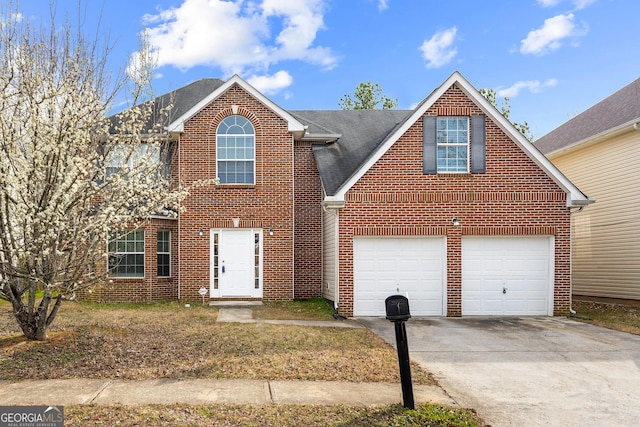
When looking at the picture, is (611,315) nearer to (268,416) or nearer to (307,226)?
(307,226)

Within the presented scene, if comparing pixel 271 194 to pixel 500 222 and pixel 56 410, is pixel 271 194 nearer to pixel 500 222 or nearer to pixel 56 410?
pixel 500 222

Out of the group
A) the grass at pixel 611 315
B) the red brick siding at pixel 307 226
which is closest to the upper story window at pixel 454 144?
the red brick siding at pixel 307 226

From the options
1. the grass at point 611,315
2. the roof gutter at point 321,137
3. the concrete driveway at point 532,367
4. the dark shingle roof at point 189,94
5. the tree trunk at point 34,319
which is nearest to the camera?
the concrete driveway at point 532,367

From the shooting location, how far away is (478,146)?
44.1ft

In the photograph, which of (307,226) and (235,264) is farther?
(307,226)

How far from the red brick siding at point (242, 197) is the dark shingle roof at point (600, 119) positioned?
34.1ft

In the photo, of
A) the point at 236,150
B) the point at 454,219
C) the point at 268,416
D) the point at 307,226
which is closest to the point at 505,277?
the point at 454,219

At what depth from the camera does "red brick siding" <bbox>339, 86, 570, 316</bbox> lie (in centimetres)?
1316

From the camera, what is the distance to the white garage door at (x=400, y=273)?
13.1m

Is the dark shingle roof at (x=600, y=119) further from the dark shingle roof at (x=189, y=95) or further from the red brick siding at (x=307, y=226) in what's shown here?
the dark shingle roof at (x=189, y=95)

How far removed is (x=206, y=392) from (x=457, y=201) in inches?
354

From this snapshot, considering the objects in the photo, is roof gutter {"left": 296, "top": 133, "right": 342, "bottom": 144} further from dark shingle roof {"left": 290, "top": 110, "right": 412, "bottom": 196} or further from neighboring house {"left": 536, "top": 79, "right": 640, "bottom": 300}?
neighboring house {"left": 536, "top": 79, "right": 640, "bottom": 300}

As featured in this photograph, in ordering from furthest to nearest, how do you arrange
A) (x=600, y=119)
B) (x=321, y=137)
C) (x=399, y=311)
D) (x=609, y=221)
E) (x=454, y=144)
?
(x=600, y=119), (x=609, y=221), (x=321, y=137), (x=454, y=144), (x=399, y=311)

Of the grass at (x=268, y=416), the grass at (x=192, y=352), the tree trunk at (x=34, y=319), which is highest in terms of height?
the tree trunk at (x=34, y=319)
